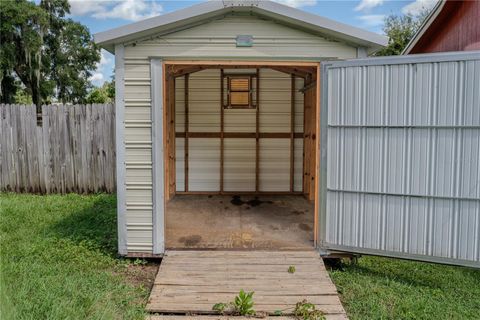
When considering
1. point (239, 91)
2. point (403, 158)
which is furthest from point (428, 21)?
point (403, 158)

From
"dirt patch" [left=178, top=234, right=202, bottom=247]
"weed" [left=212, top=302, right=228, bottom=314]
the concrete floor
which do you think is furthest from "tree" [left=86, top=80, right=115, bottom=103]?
"weed" [left=212, top=302, right=228, bottom=314]

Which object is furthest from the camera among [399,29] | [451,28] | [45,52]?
[45,52]

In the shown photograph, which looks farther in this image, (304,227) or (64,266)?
(304,227)

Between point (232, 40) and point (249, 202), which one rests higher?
point (232, 40)

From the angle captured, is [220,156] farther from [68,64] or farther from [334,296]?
[68,64]

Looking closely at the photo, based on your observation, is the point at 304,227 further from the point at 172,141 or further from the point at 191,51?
the point at 172,141

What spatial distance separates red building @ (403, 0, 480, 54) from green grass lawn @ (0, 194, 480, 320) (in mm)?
4433

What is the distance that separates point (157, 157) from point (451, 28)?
6.52 m

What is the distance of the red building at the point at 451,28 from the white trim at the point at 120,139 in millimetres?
5741

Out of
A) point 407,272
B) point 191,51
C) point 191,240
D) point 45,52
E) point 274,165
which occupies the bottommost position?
point 407,272

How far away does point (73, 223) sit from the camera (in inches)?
239

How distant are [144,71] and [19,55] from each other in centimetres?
1748

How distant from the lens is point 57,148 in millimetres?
8133

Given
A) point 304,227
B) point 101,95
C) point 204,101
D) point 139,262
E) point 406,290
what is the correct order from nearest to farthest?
point 406,290
point 139,262
point 304,227
point 204,101
point 101,95
